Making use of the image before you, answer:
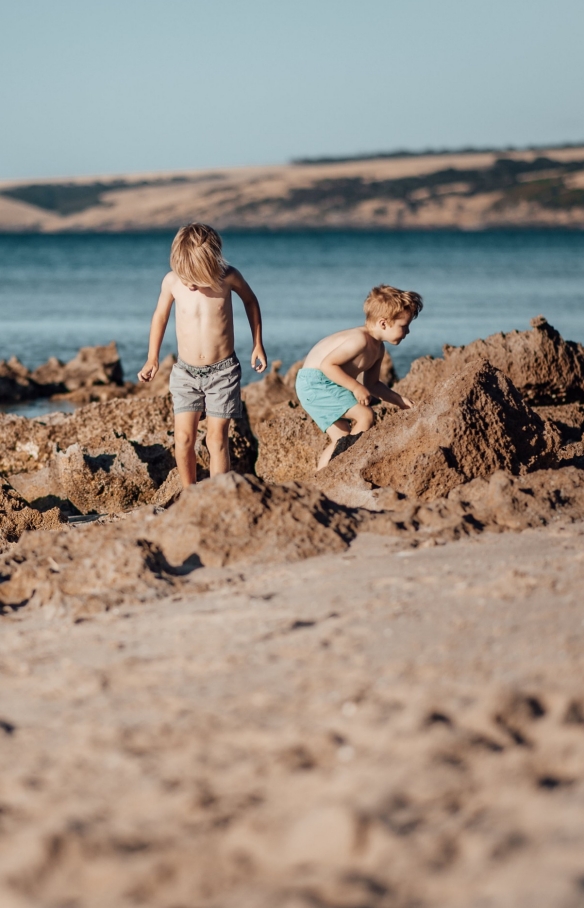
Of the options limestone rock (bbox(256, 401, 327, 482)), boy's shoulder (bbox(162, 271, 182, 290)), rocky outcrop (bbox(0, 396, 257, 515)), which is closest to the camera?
Answer: boy's shoulder (bbox(162, 271, 182, 290))

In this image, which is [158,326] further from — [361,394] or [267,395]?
[267,395]

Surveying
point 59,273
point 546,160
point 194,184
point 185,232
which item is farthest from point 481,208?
point 185,232

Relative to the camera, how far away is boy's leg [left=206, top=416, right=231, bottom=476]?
5.24 meters

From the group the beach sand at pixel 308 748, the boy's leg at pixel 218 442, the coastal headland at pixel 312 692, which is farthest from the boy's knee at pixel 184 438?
the beach sand at pixel 308 748

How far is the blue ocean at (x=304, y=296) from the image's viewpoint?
1931 cm

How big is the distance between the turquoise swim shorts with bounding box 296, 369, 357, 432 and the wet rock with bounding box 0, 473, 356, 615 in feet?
6.40

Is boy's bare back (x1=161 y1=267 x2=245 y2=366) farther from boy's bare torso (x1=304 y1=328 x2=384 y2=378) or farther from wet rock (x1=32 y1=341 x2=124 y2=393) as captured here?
wet rock (x1=32 y1=341 x2=124 y2=393)

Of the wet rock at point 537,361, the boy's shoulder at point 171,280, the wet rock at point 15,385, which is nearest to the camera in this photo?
the boy's shoulder at point 171,280

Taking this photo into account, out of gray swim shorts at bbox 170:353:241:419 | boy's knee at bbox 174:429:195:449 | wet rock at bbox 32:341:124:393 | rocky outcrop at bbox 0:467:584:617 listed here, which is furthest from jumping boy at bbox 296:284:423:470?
wet rock at bbox 32:341:124:393

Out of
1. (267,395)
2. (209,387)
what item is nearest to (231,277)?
(209,387)

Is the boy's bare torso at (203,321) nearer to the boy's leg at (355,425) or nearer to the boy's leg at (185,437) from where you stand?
the boy's leg at (185,437)

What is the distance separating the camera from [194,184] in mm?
94250

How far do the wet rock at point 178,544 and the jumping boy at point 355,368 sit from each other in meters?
1.79

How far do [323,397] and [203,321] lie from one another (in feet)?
3.21
